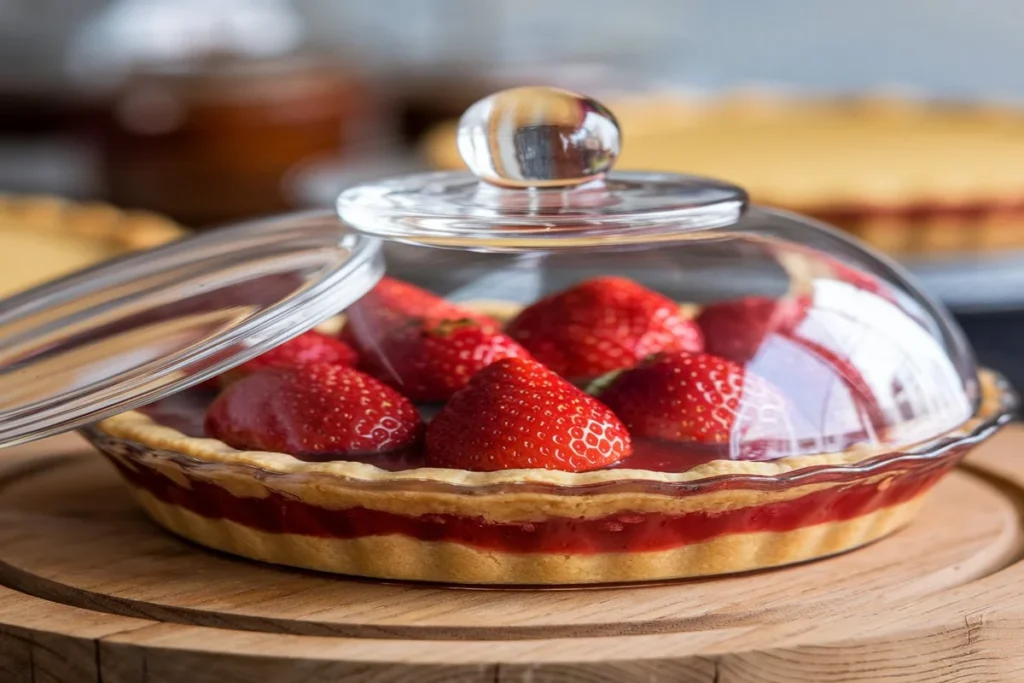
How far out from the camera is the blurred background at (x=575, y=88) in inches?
74.0

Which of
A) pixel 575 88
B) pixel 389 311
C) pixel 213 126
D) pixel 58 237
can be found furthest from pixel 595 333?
pixel 575 88

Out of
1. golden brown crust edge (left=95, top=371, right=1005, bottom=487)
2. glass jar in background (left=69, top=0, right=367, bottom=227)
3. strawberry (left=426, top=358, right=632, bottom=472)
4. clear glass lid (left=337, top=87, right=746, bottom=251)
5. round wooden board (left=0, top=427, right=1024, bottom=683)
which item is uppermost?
clear glass lid (left=337, top=87, right=746, bottom=251)

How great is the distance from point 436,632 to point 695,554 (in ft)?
0.52

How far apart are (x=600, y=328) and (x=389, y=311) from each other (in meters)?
0.13

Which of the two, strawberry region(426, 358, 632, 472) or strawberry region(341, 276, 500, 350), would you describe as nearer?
strawberry region(426, 358, 632, 472)

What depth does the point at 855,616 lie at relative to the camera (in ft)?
2.56

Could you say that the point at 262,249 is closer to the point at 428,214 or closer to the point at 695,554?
the point at 428,214

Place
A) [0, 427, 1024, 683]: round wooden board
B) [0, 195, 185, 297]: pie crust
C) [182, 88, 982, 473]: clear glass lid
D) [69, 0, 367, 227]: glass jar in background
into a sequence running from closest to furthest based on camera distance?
[0, 427, 1024, 683]: round wooden board, [182, 88, 982, 473]: clear glass lid, [0, 195, 185, 297]: pie crust, [69, 0, 367, 227]: glass jar in background

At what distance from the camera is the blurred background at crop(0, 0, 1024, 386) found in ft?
6.16

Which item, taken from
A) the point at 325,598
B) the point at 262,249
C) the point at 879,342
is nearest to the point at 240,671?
the point at 325,598

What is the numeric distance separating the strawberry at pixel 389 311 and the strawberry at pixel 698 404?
12 centimetres

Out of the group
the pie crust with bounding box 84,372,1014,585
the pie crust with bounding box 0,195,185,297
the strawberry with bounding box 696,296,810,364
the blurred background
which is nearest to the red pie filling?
the pie crust with bounding box 84,372,1014,585

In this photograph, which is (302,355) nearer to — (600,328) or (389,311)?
(389,311)

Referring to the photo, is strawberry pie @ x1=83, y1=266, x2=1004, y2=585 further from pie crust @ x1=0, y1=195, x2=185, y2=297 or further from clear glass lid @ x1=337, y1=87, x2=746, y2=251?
pie crust @ x1=0, y1=195, x2=185, y2=297
